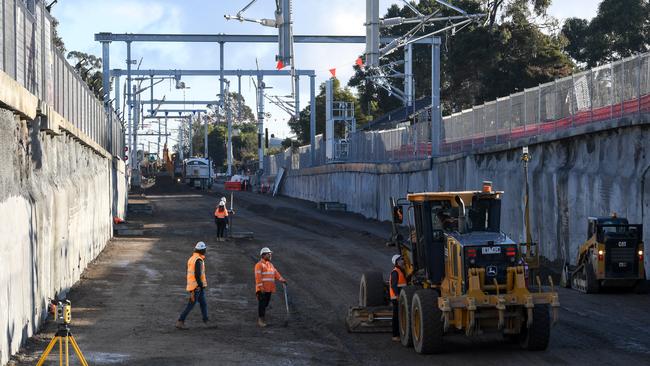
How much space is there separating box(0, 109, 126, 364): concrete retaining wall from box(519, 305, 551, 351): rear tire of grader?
7.70 metres

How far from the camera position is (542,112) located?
114 ft

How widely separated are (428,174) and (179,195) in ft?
125

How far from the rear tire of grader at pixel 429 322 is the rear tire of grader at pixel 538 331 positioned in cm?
133

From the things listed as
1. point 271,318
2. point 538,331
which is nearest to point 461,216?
point 538,331

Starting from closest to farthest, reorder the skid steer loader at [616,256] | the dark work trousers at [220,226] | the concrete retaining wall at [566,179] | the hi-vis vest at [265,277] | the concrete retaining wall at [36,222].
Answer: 1. the concrete retaining wall at [36,222]
2. the hi-vis vest at [265,277]
3. the skid steer loader at [616,256]
4. the concrete retaining wall at [566,179]
5. the dark work trousers at [220,226]

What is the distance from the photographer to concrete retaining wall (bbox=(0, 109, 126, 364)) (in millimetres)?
15336

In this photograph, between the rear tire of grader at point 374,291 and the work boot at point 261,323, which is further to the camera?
the work boot at point 261,323

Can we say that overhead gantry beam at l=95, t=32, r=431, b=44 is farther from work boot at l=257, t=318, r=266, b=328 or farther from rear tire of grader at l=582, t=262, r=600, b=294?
work boot at l=257, t=318, r=266, b=328

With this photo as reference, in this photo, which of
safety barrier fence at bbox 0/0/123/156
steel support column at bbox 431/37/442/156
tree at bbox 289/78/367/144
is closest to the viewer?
safety barrier fence at bbox 0/0/123/156

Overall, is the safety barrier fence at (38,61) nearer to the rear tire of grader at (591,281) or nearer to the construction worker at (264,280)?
the construction worker at (264,280)

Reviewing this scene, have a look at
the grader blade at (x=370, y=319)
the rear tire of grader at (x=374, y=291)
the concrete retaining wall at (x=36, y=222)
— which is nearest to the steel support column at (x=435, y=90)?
the concrete retaining wall at (x=36, y=222)

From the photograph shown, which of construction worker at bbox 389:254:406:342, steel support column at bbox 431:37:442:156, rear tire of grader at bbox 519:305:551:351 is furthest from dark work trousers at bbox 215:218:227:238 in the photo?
rear tire of grader at bbox 519:305:551:351

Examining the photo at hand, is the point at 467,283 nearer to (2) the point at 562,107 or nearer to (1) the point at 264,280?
(1) the point at 264,280

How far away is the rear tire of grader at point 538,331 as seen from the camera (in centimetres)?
1609
